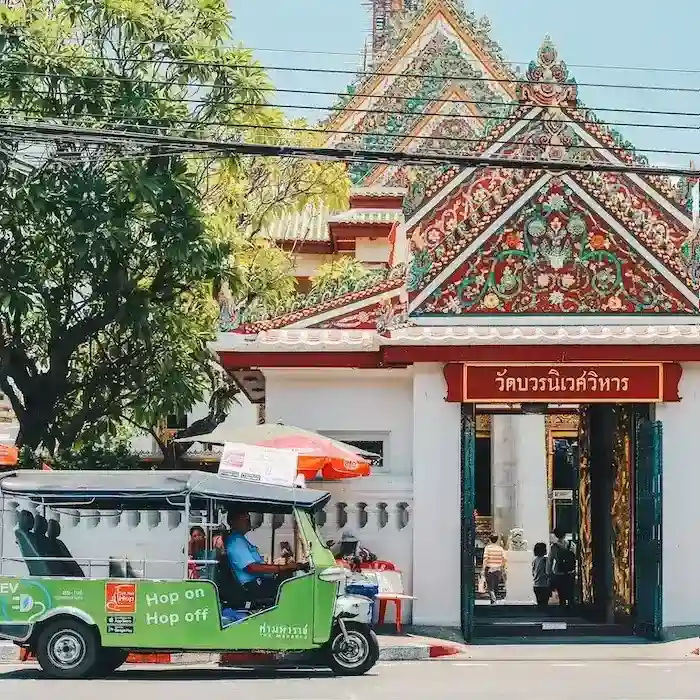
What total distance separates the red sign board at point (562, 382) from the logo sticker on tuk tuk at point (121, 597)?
5599 millimetres

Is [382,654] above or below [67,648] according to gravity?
below

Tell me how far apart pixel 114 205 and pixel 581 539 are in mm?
8700

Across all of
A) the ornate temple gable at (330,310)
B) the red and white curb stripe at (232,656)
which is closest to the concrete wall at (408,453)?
the ornate temple gable at (330,310)

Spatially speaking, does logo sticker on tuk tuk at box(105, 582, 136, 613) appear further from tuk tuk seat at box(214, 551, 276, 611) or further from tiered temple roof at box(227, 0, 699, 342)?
tiered temple roof at box(227, 0, 699, 342)

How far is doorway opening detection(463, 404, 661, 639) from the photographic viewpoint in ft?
61.5

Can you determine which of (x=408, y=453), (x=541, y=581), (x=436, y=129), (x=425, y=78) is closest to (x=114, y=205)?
(x=408, y=453)

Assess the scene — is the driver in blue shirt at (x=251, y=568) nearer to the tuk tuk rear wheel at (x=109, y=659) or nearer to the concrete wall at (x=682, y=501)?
the tuk tuk rear wheel at (x=109, y=659)

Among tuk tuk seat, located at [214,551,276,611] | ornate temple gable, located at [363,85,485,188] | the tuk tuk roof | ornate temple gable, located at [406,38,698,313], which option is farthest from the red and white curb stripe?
ornate temple gable, located at [363,85,485,188]

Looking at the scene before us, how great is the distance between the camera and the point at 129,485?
1468 cm

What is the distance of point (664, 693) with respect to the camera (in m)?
13.0

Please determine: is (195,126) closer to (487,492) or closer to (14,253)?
(14,253)

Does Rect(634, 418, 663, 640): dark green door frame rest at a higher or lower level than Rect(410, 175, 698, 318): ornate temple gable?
lower

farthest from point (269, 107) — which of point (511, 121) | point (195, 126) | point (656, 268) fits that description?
point (656, 268)

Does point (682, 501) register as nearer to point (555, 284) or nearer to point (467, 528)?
point (467, 528)
